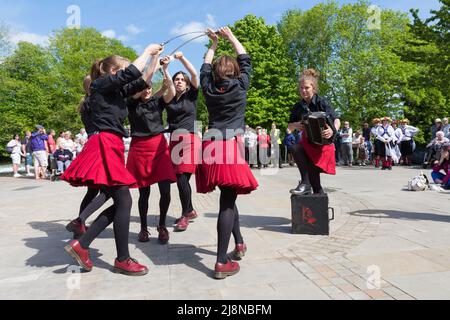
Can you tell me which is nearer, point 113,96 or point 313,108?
point 113,96

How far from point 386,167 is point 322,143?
406 inches

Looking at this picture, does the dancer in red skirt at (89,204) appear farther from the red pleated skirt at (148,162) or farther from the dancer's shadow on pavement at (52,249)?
the red pleated skirt at (148,162)

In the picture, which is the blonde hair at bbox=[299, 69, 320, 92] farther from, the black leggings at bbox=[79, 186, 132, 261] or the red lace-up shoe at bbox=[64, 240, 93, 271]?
the red lace-up shoe at bbox=[64, 240, 93, 271]

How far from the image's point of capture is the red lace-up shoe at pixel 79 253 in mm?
3226

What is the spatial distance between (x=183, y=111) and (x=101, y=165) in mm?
1726

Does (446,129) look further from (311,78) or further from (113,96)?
(113,96)

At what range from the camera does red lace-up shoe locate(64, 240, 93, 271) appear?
3.23m

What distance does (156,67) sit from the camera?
3.57 meters

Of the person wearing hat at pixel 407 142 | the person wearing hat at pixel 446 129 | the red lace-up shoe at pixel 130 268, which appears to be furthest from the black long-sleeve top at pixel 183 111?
the person wearing hat at pixel 407 142

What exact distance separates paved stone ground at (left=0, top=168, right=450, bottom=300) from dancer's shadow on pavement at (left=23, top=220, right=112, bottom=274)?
0.04 feet

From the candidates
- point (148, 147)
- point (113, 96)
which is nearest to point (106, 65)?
point (113, 96)

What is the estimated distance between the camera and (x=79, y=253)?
3.26 meters

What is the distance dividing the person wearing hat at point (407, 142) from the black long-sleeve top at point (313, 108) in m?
11.3
